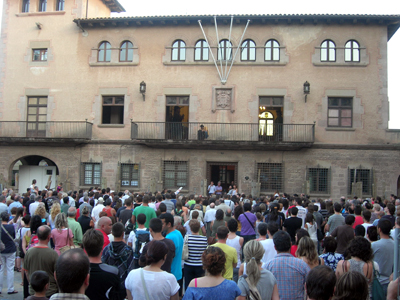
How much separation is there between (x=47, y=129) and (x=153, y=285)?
21.5 metres

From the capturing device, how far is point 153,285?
4191mm

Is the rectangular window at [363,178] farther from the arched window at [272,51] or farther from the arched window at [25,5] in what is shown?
the arched window at [25,5]

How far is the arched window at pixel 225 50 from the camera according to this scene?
22938 mm

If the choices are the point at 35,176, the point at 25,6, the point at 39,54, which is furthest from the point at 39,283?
the point at 25,6

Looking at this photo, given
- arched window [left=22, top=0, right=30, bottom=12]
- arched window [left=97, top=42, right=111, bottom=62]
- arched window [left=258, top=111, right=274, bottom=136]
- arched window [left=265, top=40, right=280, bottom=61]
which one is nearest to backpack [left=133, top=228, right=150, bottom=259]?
arched window [left=258, top=111, right=274, bottom=136]

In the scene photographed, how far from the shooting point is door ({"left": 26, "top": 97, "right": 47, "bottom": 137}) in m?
24.0

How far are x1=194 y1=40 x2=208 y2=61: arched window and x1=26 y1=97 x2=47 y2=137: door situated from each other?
9.92 meters

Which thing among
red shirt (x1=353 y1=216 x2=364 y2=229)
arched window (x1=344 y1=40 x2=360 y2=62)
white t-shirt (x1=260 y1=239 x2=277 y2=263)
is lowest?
white t-shirt (x1=260 y1=239 x2=277 y2=263)

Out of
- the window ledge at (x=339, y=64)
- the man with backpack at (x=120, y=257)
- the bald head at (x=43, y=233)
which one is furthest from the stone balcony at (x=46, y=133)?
the man with backpack at (x=120, y=257)

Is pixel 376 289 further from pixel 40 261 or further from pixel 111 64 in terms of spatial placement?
pixel 111 64

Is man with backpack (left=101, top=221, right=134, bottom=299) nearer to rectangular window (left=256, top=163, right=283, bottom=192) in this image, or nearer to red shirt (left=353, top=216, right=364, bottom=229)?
red shirt (left=353, top=216, right=364, bottom=229)

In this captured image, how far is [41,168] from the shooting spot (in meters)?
24.9

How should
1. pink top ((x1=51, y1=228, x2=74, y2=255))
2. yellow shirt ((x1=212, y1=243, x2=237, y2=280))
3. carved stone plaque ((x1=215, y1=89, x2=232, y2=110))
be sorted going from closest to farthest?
yellow shirt ((x1=212, y1=243, x2=237, y2=280)), pink top ((x1=51, y1=228, x2=74, y2=255)), carved stone plaque ((x1=215, y1=89, x2=232, y2=110))

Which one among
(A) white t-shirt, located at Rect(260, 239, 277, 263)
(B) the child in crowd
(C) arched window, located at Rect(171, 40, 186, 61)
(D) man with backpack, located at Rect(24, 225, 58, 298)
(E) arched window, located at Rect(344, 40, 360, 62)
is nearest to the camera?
(B) the child in crowd
